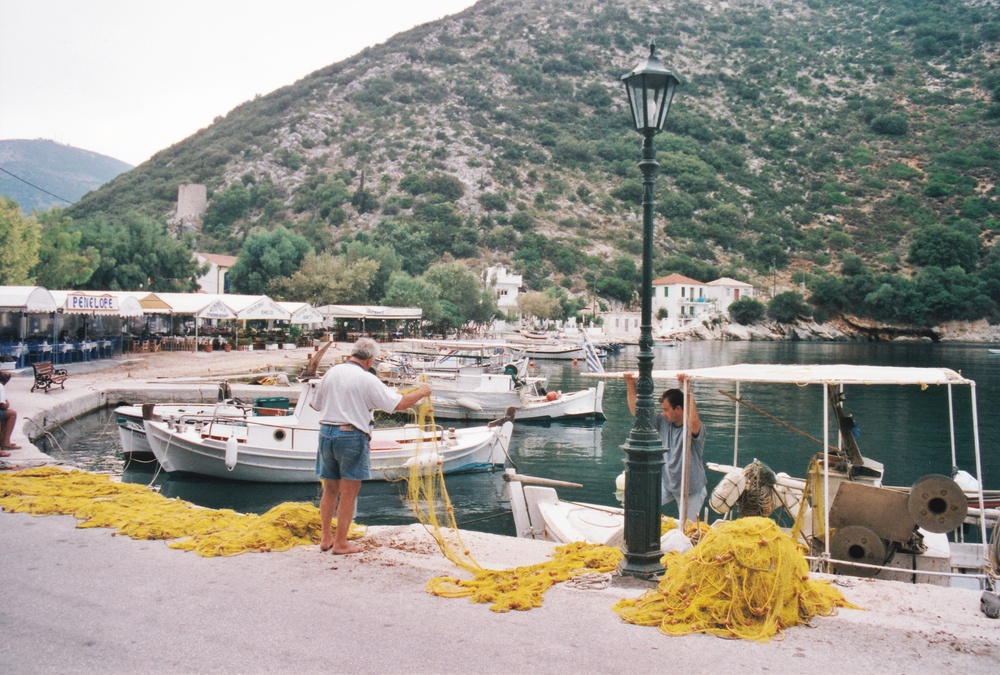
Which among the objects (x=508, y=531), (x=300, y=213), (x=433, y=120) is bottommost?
(x=508, y=531)

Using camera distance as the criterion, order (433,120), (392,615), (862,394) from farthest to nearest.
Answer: (433,120), (862,394), (392,615)

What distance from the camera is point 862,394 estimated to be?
42.6 meters

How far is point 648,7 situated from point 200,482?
621 feet

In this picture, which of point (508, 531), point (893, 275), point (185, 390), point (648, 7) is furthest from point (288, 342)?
point (648, 7)

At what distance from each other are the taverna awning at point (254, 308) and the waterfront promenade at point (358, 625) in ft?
117

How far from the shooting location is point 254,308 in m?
41.6

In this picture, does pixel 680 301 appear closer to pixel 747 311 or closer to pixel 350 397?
pixel 747 311

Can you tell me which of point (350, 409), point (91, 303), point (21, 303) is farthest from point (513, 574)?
point (91, 303)

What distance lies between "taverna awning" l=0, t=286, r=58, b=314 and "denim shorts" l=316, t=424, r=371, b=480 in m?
24.1

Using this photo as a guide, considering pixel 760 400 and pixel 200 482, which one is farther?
pixel 760 400

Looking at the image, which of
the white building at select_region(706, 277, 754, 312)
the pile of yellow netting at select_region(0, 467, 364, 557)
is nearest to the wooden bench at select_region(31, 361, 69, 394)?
the pile of yellow netting at select_region(0, 467, 364, 557)

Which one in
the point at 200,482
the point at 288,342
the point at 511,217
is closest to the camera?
the point at 200,482

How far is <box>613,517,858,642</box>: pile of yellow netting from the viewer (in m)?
5.23

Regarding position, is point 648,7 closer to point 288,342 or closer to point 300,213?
point 300,213
